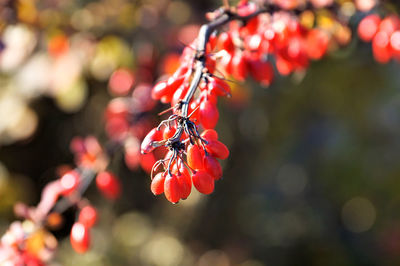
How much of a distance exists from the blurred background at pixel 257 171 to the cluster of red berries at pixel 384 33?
2.80 ft

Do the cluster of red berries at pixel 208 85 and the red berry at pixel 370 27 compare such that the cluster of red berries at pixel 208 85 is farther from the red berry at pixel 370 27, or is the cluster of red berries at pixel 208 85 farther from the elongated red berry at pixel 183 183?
the red berry at pixel 370 27

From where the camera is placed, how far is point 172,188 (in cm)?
86

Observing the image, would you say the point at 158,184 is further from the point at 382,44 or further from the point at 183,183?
the point at 382,44

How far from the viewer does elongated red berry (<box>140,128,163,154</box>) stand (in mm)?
886

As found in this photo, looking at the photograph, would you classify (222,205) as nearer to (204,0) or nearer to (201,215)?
(201,215)

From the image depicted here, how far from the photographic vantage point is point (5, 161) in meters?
3.09

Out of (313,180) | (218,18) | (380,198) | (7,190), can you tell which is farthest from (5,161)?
(380,198)

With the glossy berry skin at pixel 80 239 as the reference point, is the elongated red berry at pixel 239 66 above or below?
above

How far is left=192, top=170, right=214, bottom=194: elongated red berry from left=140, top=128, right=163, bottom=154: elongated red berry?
0.11 metres

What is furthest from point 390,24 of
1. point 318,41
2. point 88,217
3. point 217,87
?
point 88,217

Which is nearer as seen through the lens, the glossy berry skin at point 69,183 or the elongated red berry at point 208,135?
the elongated red berry at point 208,135

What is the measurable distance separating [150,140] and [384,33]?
1.05 meters

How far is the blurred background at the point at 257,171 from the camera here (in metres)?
2.61

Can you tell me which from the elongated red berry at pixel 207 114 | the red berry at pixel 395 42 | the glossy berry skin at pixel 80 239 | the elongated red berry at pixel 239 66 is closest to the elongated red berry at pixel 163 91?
the elongated red berry at pixel 207 114
